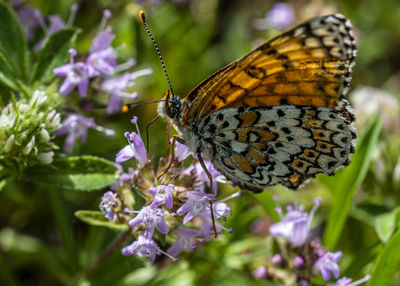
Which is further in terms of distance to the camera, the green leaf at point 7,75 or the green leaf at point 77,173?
the green leaf at point 7,75

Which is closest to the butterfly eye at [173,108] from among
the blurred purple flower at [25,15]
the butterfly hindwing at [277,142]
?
the butterfly hindwing at [277,142]

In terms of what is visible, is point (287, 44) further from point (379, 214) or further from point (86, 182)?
point (379, 214)

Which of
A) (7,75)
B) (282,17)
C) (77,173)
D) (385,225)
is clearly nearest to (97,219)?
(77,173)

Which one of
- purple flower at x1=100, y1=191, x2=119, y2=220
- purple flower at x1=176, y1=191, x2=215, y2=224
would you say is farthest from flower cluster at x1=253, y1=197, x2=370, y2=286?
purple flower at x1=100, y1=191, x2=119, y2=220

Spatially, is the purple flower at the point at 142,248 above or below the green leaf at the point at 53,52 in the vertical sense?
below

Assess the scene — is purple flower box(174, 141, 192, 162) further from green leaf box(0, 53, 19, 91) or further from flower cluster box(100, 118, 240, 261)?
green leaf box(0, 53, 19, 91)

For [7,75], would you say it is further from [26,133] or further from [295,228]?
[295,228]

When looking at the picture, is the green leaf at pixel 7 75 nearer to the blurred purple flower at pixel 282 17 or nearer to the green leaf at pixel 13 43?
the green leaf at pixel 13 43
